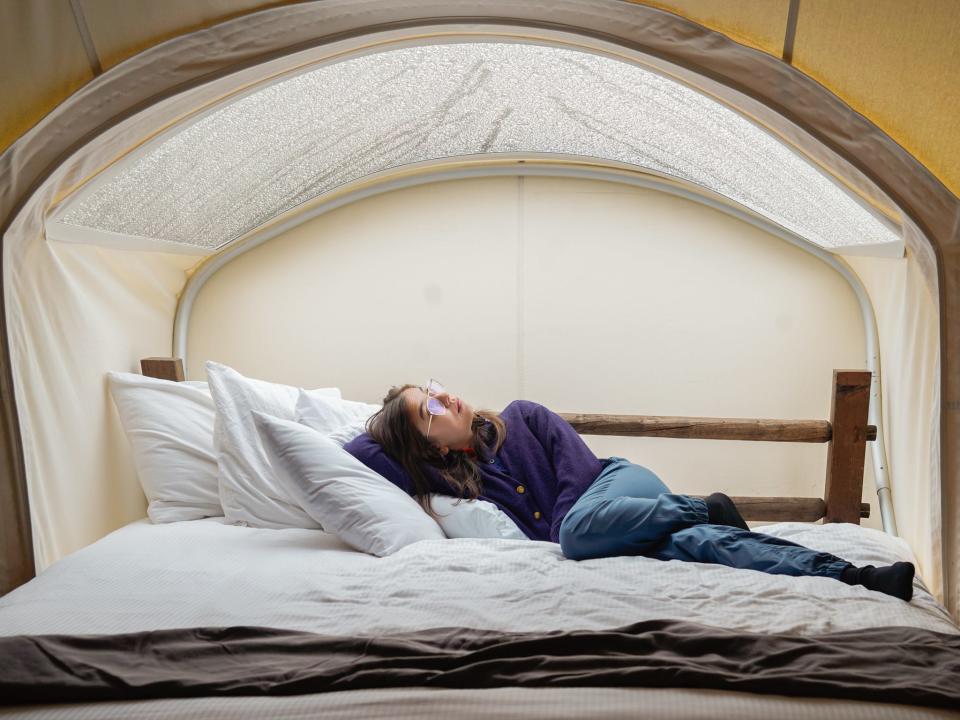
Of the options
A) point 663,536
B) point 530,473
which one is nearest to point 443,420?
point 530,473

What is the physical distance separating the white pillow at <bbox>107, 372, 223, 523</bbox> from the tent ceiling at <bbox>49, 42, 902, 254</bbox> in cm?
56

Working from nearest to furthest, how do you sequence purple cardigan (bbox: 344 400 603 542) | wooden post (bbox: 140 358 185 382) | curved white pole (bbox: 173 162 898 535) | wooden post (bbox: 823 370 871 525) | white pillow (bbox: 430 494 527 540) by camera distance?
1. white pillow (bbox: 430 494 527 540)
2. purple cardigan (bbox: 344 400 603 542)
3. wooden post (bbox: 823 370 871 525)
4. wooden post (bbox: 140 358 185 382)
5. curved white pole (bbox: 173 162 898 535)

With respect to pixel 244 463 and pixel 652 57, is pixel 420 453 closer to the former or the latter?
pixel 244 463

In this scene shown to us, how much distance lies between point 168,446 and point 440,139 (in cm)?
152

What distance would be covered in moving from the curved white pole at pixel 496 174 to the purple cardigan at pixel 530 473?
4.17 ft

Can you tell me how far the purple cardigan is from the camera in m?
2.62

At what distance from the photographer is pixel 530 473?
2.70 meters

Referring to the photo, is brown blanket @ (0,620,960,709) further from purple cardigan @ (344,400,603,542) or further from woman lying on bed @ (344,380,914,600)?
purple cardigan @ (344,400,603,542)

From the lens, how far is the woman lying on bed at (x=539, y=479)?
2.22 m

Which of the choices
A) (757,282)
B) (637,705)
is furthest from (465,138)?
(637,705)

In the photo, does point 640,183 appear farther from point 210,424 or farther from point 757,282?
point 210,424

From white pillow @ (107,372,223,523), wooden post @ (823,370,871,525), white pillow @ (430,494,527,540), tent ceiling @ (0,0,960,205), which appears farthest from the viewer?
wooden post @ (823,370,871,525)

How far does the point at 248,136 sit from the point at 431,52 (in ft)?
2.31

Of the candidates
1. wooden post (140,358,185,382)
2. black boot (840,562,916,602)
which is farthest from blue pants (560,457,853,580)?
wooden post (140,358,185,382)
